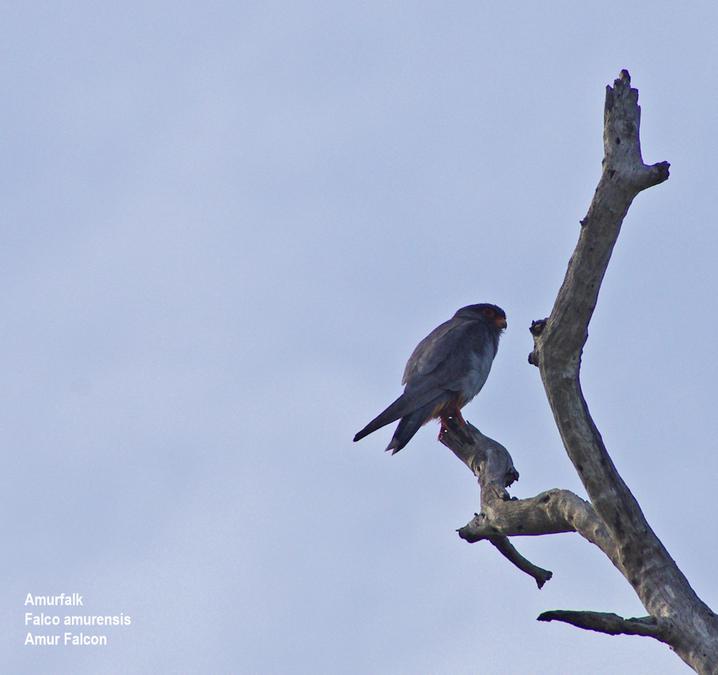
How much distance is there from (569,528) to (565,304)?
154cm

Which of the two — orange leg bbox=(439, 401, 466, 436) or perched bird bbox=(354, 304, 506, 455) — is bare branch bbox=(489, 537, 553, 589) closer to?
orange leg bbox=(439, 401, 466, 436)

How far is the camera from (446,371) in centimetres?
1123

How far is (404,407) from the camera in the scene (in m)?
10.5

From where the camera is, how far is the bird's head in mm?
12672

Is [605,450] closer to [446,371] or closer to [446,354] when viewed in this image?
[446,371]

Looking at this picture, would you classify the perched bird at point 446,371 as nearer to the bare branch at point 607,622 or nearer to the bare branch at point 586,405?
the bare branch at point 586,405

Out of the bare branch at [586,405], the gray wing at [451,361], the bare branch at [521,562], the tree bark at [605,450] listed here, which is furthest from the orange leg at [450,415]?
the bare branch at [586,405]

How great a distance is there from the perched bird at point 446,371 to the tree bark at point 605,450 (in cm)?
345

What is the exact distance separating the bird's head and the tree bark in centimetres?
577

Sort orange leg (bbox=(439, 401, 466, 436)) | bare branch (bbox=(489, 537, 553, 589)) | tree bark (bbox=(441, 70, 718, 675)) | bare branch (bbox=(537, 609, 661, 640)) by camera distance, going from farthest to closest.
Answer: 1. orange leg (bbox=(439, 401, 466, 436))
2. bare branch (bbox=(489, 537, 553, 589))
3. tree bark (bbox=(441, 70, 718, 675))
4. bare branch (bbox=(537, 609, 661, 640))

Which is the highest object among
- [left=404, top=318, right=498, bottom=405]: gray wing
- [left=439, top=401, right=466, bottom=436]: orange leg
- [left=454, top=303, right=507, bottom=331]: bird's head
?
[left=454, top=303, right=507, bottom=331]: bird's head

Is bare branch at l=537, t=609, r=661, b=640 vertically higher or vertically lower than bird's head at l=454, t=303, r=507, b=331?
lower

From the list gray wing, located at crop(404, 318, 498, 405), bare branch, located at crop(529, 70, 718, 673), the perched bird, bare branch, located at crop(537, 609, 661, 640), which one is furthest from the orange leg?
bare branch, located at crop(537, 609, 661, 640)

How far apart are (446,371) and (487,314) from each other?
1.69 m
